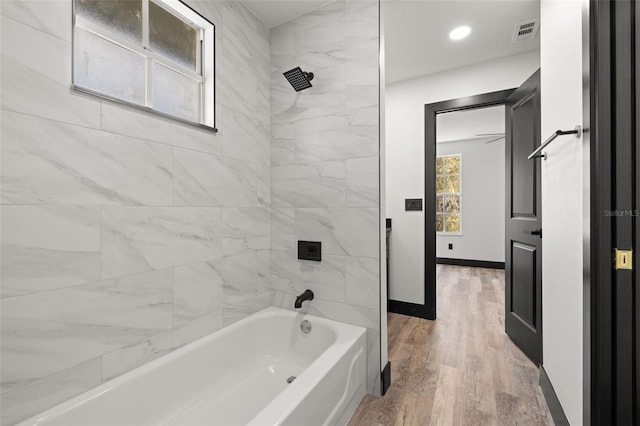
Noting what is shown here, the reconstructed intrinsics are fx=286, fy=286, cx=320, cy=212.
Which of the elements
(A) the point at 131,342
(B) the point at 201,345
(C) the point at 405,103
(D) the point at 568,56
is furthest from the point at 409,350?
(C) the point at 405,103

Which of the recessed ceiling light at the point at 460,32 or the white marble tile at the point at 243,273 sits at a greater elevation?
the recessed ceiling light at the point at 460,32

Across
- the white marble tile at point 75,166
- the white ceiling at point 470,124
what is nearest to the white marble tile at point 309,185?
the white marble tile at point 75,166

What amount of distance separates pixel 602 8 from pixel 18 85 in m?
2.03

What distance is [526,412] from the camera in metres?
1.55

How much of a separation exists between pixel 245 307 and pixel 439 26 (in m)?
2.55

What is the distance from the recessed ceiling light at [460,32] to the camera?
88.8 inches

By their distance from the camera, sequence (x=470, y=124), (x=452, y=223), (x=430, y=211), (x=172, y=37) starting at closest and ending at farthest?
(x=172, y=37) → (x=430, y=211) → (x=470, y=124) → (x=452, y=223)

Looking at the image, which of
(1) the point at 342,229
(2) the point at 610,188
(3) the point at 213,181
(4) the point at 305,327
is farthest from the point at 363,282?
(2) the point at 610,188

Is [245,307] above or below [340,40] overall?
below

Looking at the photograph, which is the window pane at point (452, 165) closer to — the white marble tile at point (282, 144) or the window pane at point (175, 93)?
the white marble tile at point (282, 144)

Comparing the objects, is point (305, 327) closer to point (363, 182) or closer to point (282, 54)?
point (363, 182)

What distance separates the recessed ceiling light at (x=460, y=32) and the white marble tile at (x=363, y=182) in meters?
1.47

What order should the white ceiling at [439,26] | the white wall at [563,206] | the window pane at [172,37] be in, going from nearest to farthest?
the white wall at [563,206] → the window pane at [172,37] → the white ceiling at [439,26]

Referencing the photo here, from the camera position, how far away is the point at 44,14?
3.40 feet
